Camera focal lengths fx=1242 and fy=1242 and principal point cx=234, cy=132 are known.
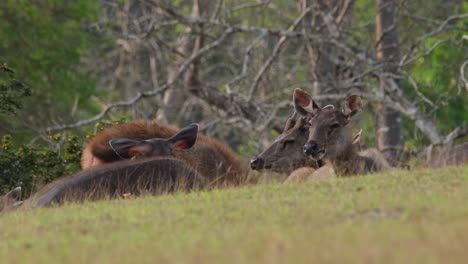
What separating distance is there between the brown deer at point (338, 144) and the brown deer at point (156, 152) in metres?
1.03

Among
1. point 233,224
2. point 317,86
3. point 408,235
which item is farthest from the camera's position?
point 317,86

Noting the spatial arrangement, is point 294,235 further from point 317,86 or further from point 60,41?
point 60,41

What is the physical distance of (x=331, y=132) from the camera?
13625 millimetres

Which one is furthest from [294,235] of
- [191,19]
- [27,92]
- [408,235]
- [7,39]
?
[7,39]

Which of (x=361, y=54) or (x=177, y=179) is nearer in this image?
(x=177, y=179)

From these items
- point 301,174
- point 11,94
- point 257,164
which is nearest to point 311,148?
point 301,174

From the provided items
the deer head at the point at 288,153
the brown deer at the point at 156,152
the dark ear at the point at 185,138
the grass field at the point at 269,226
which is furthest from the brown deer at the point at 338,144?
the grass field at the point at 269,226

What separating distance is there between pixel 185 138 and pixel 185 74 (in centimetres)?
1199

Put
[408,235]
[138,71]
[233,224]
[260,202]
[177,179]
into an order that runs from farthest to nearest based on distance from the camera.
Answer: [138,71]
[177,179]
[260,202]
[233,224]
[408,235]

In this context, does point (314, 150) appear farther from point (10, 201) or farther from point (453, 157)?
point (10, 201)

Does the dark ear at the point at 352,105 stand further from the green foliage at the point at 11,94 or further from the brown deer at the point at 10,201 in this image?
the green foliage at the point at 11,94

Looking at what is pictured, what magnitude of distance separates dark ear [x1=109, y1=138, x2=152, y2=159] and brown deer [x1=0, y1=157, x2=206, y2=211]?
1690 millimetres

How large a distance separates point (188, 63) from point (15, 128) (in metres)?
3.60

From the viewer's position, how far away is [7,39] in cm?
2631
